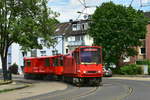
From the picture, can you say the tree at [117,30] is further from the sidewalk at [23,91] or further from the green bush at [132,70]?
the sidewalk at [23,91]

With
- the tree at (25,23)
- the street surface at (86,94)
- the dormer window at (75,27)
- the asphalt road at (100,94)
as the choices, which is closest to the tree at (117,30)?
the tree at (25,23)

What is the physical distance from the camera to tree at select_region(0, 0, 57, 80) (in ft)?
112

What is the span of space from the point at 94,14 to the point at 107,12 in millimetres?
2533

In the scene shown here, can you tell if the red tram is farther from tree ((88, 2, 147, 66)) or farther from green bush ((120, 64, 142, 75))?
tree ((88, 2, 147, 66))

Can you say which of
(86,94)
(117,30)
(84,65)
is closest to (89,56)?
(84,65)

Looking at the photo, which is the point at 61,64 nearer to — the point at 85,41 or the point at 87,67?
the point at 87,67

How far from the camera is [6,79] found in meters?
37.0

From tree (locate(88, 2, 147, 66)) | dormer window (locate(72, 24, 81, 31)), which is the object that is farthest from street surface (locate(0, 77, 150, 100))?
dormer window (locate(72, 24, 81, 31))

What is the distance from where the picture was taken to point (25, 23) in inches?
1332

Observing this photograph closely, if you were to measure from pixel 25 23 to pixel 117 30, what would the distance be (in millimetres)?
25240

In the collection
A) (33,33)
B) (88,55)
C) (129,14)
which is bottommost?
(88,55)

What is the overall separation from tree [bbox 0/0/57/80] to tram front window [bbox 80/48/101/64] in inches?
279

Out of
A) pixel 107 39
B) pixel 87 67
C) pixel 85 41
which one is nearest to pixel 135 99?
pixel 87 67

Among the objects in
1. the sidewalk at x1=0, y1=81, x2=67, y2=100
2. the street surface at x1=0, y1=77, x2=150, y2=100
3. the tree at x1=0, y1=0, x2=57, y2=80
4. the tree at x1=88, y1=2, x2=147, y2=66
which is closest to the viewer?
the street surface at x1=0, y1=77, x2=150, y2=100
